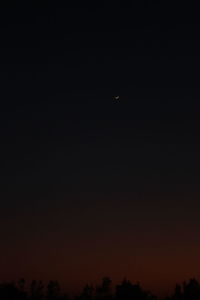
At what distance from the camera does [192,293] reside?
12606 centimetres

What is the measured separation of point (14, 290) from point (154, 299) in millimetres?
33135

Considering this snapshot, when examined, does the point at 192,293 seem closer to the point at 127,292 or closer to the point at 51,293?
the point at 127,292

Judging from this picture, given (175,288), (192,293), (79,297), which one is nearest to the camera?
(192,293)

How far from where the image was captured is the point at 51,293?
152 meters

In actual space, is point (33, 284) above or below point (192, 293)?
above

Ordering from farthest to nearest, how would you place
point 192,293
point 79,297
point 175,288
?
1. point 79,297
2. point 175,288
3. point 192,293

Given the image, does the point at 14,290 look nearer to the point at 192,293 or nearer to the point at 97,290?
the point at 97,290

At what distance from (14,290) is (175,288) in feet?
124

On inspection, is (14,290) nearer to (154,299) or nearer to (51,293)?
(51,293)

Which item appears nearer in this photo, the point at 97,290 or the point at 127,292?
the point at 127,292

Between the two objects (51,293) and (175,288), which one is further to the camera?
(51,293)

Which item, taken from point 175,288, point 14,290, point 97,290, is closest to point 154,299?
point 175,288

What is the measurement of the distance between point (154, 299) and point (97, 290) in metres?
20.6

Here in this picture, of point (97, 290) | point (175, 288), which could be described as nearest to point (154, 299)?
point (175, 288)
